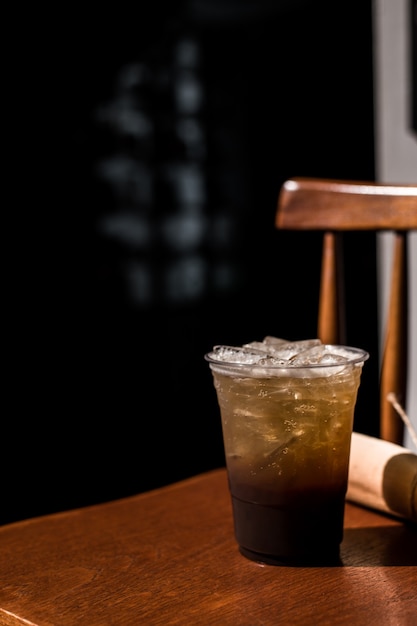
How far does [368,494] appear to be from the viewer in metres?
0.84

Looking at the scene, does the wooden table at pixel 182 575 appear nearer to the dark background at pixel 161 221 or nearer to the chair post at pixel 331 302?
the chair post at pixel 331 302

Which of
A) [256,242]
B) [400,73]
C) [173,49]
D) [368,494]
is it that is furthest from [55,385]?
[368,494]

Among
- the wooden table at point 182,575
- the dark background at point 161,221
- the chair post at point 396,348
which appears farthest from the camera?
the dark background at point 161,221

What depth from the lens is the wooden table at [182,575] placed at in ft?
2.02

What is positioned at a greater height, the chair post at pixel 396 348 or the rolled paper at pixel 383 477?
the chair post at pixel 396 348

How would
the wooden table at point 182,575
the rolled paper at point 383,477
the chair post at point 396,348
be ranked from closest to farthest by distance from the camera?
the wooden table at point 182,575 → the rolled paper at point 383,477 → the chair post at point 396,348

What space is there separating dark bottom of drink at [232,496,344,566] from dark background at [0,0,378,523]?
7.73 feet

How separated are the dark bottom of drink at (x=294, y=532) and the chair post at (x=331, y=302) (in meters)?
0.37

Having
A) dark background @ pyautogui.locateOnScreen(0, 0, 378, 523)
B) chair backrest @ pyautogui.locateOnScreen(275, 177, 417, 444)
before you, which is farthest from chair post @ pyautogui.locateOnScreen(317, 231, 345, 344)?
dark background @ pyautogui.locateOnScreen(0, 0, 378, 523)

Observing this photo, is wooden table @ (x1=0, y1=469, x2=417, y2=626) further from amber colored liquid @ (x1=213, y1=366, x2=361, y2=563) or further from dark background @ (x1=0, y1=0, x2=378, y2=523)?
dark background @ (x1=0, y1=0, x2=378, y2=523)

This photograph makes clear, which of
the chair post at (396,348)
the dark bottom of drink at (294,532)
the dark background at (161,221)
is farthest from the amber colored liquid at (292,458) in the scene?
the dark background at (161,221)

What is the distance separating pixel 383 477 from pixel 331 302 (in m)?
0.30

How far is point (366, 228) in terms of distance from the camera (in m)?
1.07

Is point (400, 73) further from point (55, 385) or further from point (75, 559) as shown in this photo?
point (75, 559)
